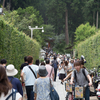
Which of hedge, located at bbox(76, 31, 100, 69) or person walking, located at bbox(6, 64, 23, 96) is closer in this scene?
person walking, located at bbox(6, 64, 23, 96)

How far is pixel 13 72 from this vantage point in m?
4.73

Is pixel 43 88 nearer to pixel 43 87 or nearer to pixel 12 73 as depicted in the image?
pixel 43 87

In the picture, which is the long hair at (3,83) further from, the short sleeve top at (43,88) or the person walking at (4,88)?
the short sleeve top at (43,88)

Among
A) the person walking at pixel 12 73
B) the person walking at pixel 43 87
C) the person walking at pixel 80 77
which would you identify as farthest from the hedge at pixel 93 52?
the person walking at pixel 12 73

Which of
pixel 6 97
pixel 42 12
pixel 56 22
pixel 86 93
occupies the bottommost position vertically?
pixel 86 93

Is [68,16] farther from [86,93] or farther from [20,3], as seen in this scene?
[86,93]

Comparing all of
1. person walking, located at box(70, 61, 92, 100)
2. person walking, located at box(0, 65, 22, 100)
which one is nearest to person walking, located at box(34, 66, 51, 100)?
person walking, located at box(70, 61, 92, 100)

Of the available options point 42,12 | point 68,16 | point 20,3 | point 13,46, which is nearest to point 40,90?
point 13,46

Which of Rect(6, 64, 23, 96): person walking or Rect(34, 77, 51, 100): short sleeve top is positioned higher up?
Rect(6, 64, 23, 96): person walking

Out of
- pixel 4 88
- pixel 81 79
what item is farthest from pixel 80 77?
pixel 4 88

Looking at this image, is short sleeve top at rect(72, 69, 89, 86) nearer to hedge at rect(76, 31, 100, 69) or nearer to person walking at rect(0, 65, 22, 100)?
person walking at rect(0, 65, 22, 100)

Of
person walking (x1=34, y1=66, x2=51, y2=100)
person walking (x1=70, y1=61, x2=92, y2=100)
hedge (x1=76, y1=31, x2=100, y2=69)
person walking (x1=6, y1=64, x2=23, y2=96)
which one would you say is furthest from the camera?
hedge (x1=76, y1=31, x2=100, y2=69)

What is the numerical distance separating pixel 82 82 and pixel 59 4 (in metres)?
63.0

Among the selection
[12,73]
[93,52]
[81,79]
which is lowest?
[81,79]
